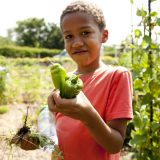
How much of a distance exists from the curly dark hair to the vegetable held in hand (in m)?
0.34

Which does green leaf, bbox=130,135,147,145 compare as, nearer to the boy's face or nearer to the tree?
the boy's face

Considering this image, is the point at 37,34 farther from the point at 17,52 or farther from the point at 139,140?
the point at 139,140

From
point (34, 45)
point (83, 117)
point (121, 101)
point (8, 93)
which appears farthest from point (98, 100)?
point (34, 45)

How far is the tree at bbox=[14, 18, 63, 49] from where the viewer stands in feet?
192

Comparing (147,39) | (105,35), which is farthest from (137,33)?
(105,35)

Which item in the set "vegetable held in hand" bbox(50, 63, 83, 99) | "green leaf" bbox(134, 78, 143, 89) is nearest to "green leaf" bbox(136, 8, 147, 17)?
"green leaf" bbox(134, 78, 143, 89)

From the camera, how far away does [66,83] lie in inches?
46.2

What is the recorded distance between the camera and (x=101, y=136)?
127cm

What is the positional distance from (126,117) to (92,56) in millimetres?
291

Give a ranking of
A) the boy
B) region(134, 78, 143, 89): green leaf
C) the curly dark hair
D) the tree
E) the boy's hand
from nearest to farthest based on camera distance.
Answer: the boy's hand → the boy → the curly dark hair → region(134, 78, 143, 89): green leaf → the tree

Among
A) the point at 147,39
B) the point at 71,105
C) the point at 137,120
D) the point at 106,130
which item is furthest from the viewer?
the point at 137,120

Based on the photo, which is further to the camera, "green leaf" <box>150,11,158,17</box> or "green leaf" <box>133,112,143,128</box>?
"green leaf" <box>133,112,143,128</box>

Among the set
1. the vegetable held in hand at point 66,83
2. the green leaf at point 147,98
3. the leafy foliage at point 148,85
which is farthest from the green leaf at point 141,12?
the vegetable held in hand at point 66,83

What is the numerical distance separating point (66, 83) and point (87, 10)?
41cm
